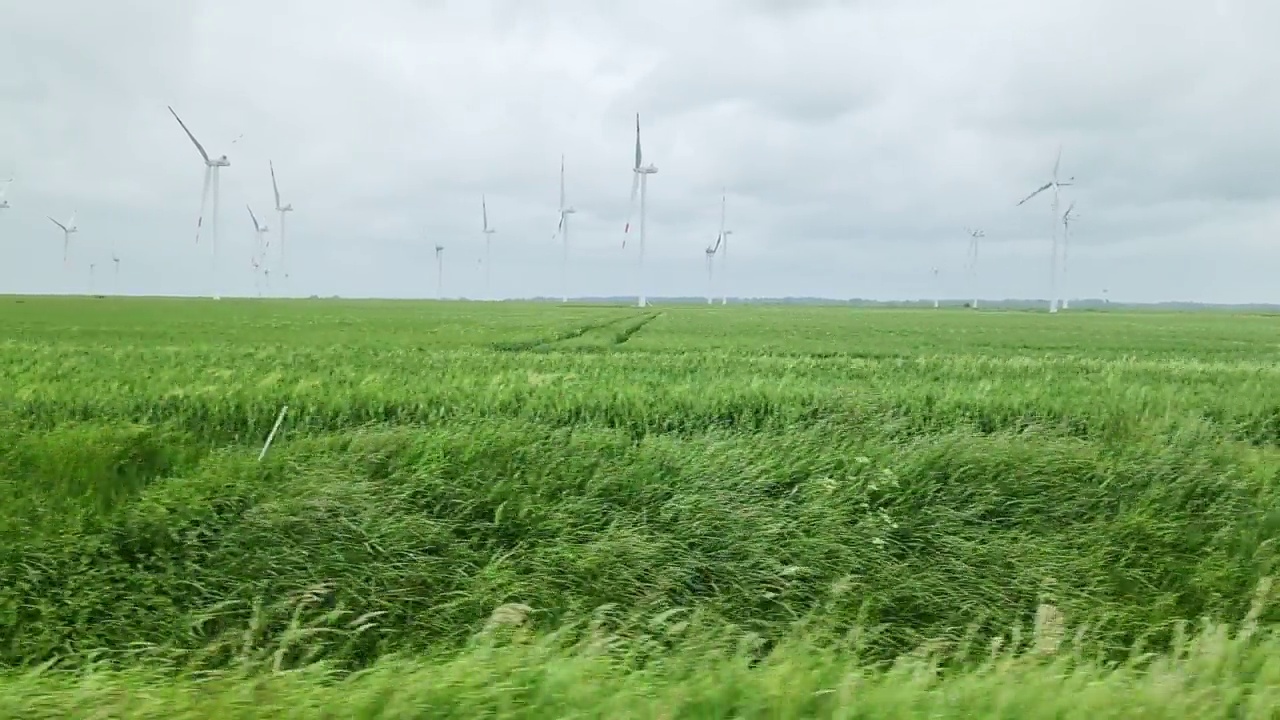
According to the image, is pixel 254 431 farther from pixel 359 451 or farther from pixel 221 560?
pixel 221 560

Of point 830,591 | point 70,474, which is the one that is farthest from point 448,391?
point 830,591

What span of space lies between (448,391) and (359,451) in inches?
103

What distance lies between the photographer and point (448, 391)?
10375 mm

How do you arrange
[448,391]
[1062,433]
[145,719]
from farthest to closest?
[448,391], [1062,433], [145,719]

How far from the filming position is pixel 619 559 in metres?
6.50

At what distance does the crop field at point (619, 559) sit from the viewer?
12.5 ft

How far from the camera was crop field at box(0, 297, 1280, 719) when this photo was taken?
381 centimetres

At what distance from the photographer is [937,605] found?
6.35 metres

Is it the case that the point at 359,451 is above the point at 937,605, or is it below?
above

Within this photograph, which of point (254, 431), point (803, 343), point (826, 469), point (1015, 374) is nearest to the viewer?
point (826, 469)

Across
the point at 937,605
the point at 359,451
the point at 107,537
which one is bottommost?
the point at 937,605

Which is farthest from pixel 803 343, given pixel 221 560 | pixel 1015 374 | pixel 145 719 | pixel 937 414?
pixel 145 719

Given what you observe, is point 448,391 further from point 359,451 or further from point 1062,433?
point 1062,433

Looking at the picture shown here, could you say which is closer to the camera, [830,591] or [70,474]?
[830,591]
